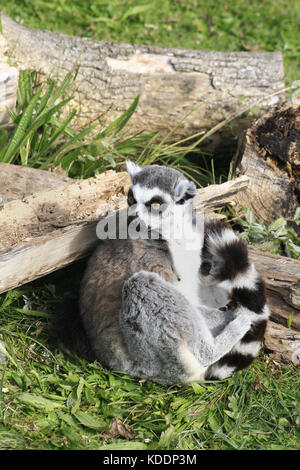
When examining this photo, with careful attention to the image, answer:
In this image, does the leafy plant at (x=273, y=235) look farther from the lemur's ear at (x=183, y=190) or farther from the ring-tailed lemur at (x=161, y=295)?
the lemur's ear at (x=183, y=190)

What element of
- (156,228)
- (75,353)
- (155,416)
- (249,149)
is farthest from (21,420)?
(249,149)

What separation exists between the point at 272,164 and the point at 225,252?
1.79 m

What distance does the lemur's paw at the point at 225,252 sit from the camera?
357cm

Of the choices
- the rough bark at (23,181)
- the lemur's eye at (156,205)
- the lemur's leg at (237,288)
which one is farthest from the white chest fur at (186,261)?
the rough bark at (23,181)

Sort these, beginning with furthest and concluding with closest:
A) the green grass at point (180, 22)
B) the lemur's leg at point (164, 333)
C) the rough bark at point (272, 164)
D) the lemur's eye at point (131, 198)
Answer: the green grass at point (180, 22), the rough bark at point (272, 164), the lemur's eye at point (131, 198), the lemur's leg at point (164, 333)

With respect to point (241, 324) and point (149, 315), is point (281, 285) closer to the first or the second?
point (241, 324)

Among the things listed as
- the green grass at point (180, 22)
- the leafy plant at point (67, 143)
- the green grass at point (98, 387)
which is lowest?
the green grass at point (98, 387)

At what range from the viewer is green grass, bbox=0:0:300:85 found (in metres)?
7.18

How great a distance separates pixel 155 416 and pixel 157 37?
554 centimetres

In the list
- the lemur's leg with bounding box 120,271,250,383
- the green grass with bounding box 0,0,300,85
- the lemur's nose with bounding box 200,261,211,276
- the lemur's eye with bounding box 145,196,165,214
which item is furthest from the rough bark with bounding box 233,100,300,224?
the green grass with bounding box 0,0,300,85

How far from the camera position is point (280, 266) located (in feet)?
13.4

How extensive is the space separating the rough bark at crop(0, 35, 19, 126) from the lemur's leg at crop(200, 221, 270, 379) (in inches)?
99.5

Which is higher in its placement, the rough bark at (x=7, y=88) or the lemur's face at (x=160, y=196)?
the rough bark at (x=7, y=88)

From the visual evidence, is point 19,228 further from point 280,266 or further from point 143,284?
point 280,266
